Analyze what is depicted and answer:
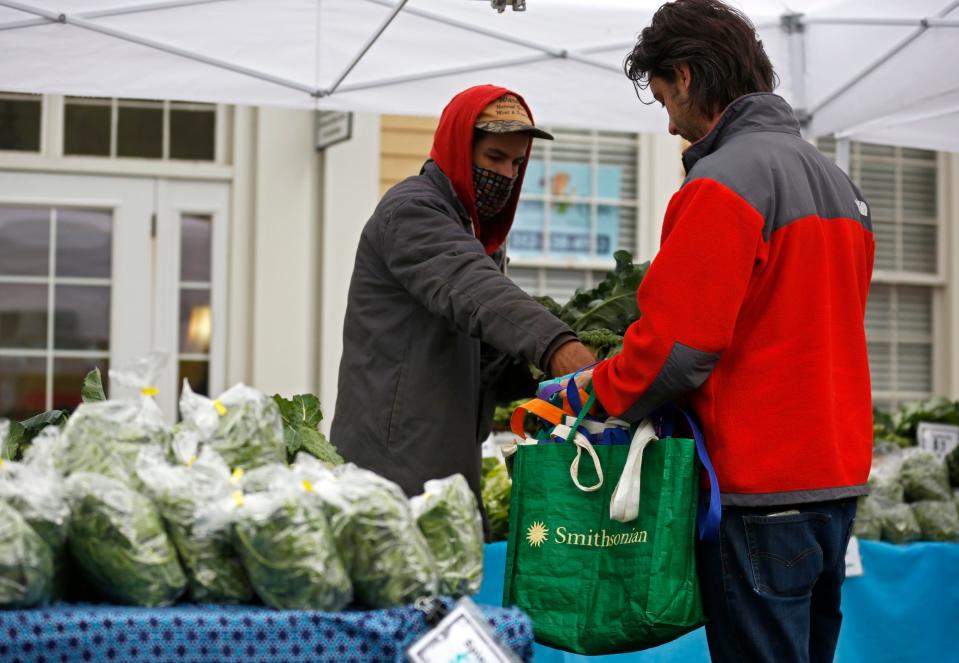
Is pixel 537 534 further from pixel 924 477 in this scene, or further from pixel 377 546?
pixel 924 477

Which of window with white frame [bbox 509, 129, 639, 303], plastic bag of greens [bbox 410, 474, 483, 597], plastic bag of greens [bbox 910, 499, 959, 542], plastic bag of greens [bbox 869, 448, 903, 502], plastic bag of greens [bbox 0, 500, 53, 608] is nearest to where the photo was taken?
plastic bag of greens [bbox 0, 500, 53, 608]

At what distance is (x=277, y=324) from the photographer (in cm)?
649

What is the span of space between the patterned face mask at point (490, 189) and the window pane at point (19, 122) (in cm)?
426

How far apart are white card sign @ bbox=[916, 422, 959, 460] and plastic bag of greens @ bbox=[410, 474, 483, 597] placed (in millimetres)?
3909

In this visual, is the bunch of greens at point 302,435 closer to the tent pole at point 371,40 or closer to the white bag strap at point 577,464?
the white bag strap at point 577,464

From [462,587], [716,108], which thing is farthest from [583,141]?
[462,587]

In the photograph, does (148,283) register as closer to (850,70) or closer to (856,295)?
(850,70)

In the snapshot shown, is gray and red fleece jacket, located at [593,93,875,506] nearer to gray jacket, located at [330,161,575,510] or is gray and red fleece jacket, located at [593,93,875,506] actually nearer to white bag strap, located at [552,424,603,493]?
white bag strap, located at [552,424,603,493]

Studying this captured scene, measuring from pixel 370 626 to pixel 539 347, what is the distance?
36.2 inches

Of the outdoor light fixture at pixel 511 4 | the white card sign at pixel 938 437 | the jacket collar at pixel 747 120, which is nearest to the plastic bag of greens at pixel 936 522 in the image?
the white card sign at pixel 938 437

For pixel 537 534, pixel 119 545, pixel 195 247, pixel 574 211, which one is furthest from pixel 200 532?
pixel 574 211

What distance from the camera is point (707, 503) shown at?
7.22ft

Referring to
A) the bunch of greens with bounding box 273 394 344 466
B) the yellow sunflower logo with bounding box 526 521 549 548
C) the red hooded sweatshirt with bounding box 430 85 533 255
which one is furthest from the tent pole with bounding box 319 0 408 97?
the yellow sunflower logo with bounding box 526 521 549 548

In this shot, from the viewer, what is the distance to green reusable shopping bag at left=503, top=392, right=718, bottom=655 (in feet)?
7.19
